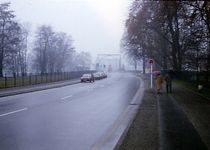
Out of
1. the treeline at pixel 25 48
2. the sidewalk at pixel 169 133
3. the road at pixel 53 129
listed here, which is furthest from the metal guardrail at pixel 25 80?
the sidewalk at pixel 169 133

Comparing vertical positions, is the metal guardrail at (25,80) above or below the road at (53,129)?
above

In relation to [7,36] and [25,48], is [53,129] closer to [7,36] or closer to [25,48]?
[7,36]

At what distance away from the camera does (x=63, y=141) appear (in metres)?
9.47

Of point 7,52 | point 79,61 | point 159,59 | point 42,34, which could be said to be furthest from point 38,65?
point 79,61

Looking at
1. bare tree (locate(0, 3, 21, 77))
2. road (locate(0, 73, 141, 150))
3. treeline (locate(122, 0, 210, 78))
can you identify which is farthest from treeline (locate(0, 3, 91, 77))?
road (locate(0, 73, 141, 150))

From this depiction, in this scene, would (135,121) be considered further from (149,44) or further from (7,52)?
(7,52)

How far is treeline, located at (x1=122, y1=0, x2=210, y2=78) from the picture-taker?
23094mm

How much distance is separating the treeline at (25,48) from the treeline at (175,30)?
23.6m

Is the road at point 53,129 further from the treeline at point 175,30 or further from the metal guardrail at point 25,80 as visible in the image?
the metal guardrail at point 25,80

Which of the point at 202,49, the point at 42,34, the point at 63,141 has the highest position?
the point at 42,34

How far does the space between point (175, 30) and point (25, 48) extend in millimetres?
55085

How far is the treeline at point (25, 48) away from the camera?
68.4 meters

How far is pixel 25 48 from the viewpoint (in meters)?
93.6

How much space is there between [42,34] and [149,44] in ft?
129
